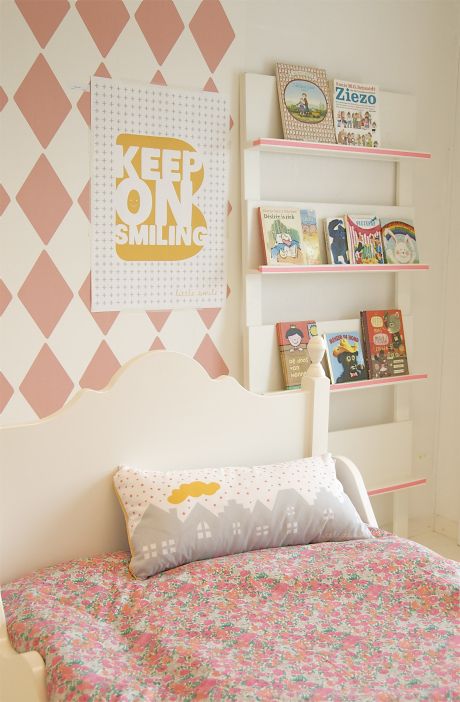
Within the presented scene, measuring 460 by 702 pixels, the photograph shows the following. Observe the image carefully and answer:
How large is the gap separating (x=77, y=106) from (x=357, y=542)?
1.50 metres

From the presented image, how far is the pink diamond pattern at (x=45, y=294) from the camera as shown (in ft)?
7.68

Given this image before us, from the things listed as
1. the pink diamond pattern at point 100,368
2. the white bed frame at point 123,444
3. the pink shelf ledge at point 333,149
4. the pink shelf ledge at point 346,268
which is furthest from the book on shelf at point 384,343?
the pink diamond pattern at point 100,368

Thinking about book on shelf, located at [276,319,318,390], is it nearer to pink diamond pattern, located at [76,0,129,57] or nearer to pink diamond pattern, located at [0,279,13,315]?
pink diamond pattern, located at [0,279,13,315]

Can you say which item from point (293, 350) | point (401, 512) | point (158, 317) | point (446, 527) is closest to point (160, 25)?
point (158, 317)

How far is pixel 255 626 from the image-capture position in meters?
1.58

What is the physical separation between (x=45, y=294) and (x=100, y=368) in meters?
0.30

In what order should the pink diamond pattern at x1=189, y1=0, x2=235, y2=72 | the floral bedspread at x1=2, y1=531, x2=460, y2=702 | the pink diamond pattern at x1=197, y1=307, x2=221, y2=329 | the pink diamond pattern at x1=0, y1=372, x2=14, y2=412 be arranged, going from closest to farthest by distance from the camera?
1. the floral bedspread at x1=2, y1=531, x2=460, y2=702
2. the pink diamond pattern at x1=0, y1=372, x2=14, y2=412
3. the pink diamond pattern at x1=189, y1=0, x2=235, y2=72
4. the pink diamond pattern at x1=197, y1=307, x2=221, y2=329

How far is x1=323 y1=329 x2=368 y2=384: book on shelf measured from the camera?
2872 millimetres

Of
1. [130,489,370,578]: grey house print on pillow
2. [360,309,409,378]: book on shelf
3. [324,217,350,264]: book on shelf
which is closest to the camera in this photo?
[130,489,370,578]: grey house print on pillow

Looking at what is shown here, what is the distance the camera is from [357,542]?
6.30ft

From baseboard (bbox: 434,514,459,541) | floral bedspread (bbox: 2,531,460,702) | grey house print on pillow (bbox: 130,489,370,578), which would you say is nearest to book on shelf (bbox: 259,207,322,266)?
grey house print on pillow (bbox: 130,489,370,578)

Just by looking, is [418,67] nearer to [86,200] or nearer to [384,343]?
[384,343]

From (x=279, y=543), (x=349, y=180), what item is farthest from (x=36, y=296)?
(x=349, y=180)

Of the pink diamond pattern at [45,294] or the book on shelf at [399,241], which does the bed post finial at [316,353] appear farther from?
the book on shelf at [399,241]
